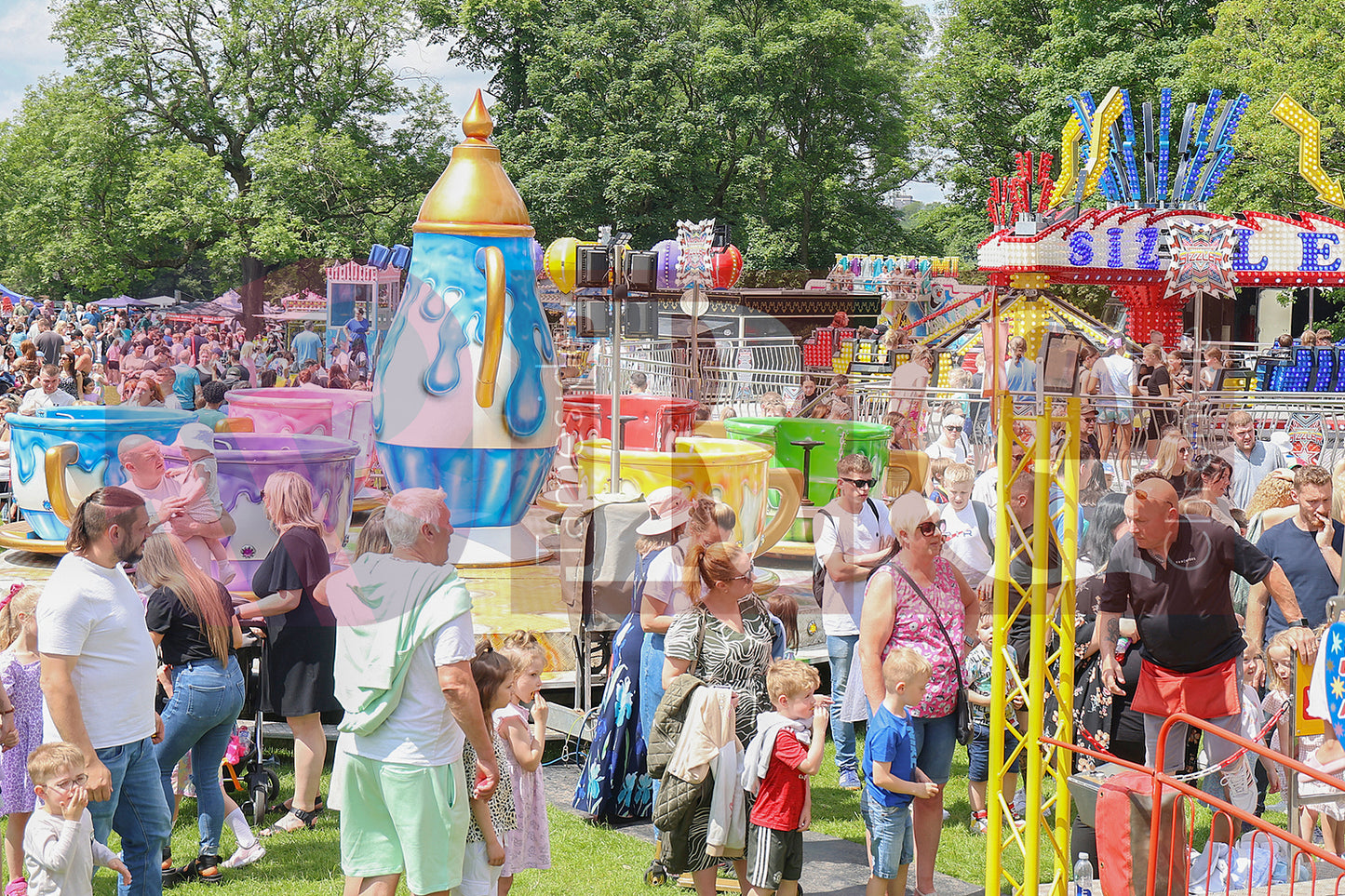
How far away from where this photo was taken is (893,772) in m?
4.29

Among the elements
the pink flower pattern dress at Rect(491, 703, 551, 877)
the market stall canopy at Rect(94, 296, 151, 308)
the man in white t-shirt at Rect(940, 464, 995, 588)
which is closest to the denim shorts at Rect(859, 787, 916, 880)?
the pink flower pattern dress at Rect(491, 703, 551, 877)

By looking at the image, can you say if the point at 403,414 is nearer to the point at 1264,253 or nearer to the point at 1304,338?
the point at 1264,253

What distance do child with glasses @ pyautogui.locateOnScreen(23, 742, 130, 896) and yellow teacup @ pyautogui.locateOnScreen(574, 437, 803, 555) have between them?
12.6ft

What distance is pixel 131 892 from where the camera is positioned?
4016mm

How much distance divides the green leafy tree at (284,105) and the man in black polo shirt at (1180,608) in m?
19.5

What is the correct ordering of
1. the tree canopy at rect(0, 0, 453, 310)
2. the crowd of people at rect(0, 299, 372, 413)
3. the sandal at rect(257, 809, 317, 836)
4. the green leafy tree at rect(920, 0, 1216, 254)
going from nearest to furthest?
the sandal at rect(257, 809, 317, 836) → the crowd of people at rect(0, 299, 372, 413) → the tree canopy at rect(0, 0, 453, 310) → the green leafy tree at rect(920, 0, 1216, 254)

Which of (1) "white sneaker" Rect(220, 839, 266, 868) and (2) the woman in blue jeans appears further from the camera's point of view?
(1) "white sneaker" Rect(220, 839, 266, 868)

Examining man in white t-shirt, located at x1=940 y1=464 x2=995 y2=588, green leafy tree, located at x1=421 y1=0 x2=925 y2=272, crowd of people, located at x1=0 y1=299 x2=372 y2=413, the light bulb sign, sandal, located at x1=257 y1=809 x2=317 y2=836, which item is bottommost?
sandal, located at x1=257 y1=809 x2=317 y2=836

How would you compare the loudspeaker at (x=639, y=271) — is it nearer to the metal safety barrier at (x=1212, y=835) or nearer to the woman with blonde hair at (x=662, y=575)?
the woman with blonde hair at (x=662, y=575)

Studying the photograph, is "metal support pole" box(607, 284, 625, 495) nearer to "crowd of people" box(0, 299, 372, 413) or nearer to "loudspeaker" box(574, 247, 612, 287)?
"loudspeaker" box(574, 247, 612, 287)

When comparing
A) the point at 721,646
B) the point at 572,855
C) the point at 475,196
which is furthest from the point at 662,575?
the point at 475,196

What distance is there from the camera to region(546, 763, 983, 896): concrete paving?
4.84 metres

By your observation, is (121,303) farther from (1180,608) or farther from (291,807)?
(1180,608)

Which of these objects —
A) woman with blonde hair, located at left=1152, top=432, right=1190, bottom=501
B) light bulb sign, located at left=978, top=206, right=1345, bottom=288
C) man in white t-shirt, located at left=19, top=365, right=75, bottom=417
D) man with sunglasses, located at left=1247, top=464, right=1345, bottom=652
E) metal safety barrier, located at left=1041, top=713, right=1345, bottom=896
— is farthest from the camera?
light bulb sign, located at left=978, top=206, right=1345, bottom=288
